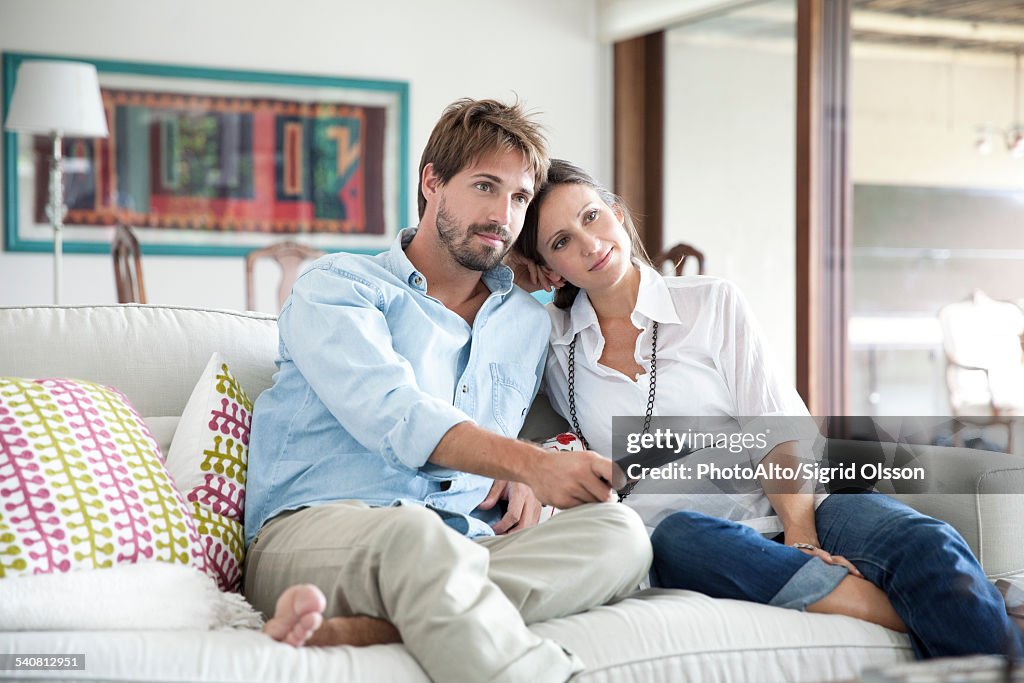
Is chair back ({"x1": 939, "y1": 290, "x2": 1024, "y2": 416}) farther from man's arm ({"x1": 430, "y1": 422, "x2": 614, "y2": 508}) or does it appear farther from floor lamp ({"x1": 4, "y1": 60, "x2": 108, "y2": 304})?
floor lamp ({"x1": 4, "y1": 60, "x2": 108, "y2": 304})

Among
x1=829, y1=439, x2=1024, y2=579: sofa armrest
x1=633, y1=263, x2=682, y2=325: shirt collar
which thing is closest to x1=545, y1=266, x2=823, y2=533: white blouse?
x1=633, y1=263, x2=682, y2=325: shirt collar

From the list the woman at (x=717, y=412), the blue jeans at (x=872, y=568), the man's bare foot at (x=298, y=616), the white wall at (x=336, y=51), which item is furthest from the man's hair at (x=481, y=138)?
the white wall at (x=336, y=51)

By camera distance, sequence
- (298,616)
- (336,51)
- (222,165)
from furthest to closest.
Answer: (336,51) < (222,165) < (298,616)

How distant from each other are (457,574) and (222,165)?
4.18 meters

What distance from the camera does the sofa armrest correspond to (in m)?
1.80

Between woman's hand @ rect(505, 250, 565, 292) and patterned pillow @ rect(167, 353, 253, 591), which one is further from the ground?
woman's hand @ rect(505, 250, 565, 292)

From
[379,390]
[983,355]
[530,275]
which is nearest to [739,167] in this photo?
[983,355]

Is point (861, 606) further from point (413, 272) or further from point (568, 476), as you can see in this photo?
point (413, 272)

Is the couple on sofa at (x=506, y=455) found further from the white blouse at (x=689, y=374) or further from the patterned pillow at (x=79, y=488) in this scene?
the patterned pillow at (x=79, y=488)

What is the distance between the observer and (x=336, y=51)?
5301mm

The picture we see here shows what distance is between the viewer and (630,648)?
5.01 ft

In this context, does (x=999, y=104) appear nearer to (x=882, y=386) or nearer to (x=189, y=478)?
(x=882, y=386)

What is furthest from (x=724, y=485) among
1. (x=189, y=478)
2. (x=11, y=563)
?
(x=11, y=563)

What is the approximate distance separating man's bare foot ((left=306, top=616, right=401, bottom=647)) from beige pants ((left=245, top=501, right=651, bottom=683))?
0.06 feet
